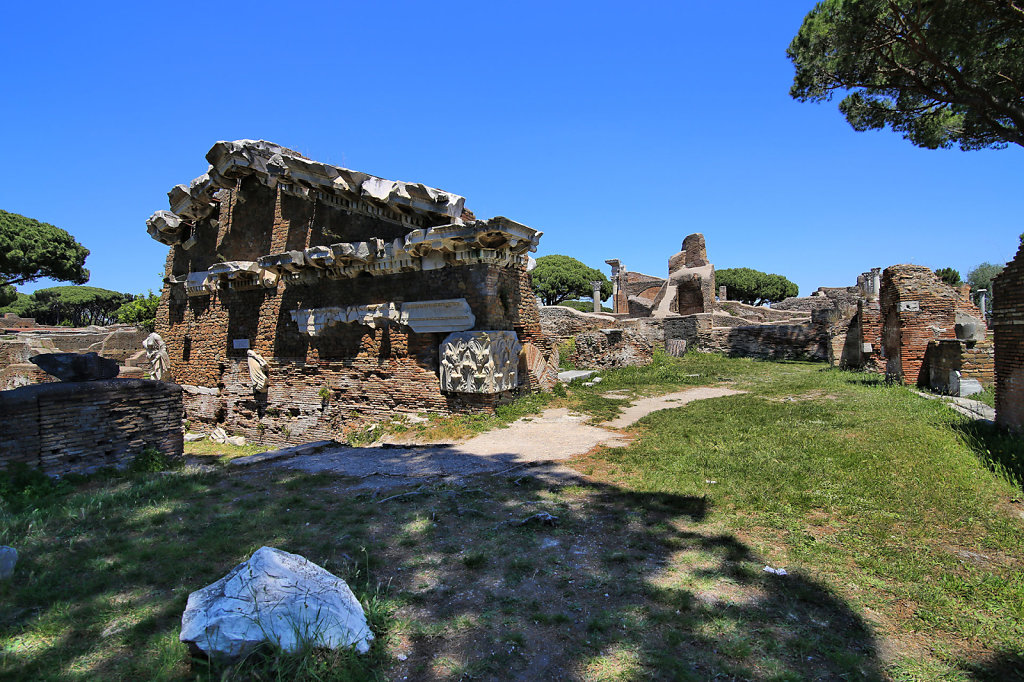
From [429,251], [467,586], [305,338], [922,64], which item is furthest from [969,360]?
[305,338]

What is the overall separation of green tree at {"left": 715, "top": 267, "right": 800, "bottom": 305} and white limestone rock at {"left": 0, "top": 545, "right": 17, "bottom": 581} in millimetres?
57852

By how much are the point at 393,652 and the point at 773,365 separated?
1781 centimetres

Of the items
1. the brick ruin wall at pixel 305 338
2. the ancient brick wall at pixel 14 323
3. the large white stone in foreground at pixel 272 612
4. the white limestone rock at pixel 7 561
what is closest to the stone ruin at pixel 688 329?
the brick ruin wall at pixel 305 338

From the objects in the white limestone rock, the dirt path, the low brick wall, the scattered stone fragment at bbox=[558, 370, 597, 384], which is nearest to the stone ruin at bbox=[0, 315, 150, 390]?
the low brick wall

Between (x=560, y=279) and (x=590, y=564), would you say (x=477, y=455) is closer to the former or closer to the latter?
(x=590, y=564)

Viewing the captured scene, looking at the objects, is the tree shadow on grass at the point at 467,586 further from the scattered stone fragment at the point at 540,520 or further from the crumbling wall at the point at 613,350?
the crumbling wall at the point at 613,350

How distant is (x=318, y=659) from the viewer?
2.23 meters

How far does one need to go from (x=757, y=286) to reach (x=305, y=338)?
54.5 metres

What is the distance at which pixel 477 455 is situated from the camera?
6637 millimetres

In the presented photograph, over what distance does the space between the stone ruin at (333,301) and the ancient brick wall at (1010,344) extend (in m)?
6.44

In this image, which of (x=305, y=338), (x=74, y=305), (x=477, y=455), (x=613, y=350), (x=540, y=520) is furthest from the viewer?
(x=74, y=305)

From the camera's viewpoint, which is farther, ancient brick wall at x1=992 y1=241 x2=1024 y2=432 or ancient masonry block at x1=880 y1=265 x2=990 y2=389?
ancient masonry block at x1=880 y1=265 x2=990 y2=389

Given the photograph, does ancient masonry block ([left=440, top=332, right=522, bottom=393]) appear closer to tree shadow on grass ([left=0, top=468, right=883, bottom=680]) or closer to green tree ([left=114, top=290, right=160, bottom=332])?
tree shadow on grass ([left=0, top=468, right=883, bottom=680])

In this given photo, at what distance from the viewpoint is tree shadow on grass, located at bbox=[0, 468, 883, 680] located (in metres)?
2.34
